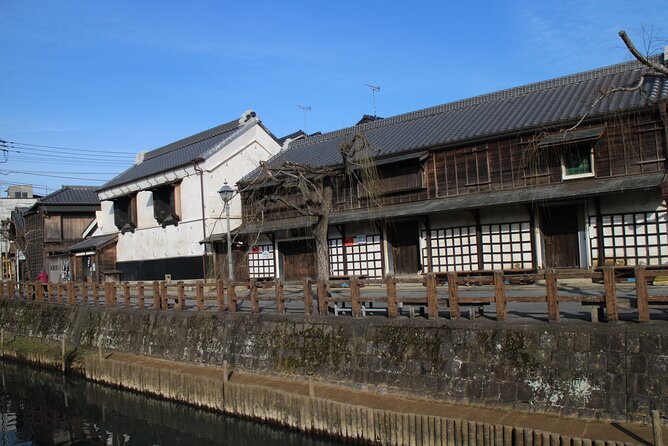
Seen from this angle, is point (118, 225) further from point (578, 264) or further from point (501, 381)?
point (501, 381)

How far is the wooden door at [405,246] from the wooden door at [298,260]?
453 cm

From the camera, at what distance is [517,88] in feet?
81.7

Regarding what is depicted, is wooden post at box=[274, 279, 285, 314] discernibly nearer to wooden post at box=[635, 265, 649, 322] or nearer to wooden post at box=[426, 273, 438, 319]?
wooden post at box=[426, 273, 438, 319]

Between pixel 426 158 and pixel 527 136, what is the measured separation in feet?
14.1

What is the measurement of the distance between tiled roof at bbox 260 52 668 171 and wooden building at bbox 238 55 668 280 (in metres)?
0.08

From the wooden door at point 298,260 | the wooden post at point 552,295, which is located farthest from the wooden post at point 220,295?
the wooden door at point 298,260

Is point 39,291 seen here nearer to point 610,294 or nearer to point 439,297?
point 439,297

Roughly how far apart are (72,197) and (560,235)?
39118 millimetres

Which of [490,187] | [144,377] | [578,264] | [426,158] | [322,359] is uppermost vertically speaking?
[426,158]

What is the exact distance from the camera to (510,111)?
22594 millimetres

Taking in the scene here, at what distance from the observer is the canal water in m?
11.9

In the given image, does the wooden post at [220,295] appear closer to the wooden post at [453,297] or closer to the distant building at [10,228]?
the wooden post at [453,297]

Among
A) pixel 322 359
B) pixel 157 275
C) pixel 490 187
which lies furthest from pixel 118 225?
pixel 322 359

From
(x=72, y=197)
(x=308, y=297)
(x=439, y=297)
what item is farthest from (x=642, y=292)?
(x=72, y=197)
